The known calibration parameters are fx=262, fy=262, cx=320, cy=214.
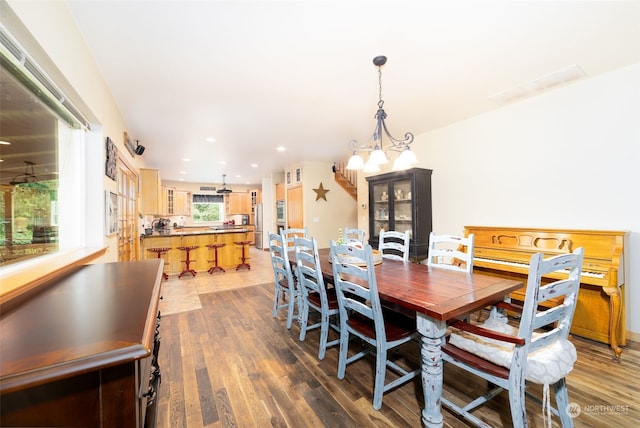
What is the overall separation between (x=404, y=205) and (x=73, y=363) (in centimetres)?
428

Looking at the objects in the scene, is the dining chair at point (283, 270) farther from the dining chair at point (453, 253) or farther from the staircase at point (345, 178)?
the staircase at point (345, 178)

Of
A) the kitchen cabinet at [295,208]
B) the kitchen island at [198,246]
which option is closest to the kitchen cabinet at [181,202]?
the kitchen island at [198,246]

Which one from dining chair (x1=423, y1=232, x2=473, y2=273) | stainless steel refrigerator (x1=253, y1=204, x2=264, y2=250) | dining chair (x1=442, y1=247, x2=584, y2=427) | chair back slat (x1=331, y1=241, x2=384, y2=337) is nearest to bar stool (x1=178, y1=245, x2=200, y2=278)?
stainless steel refrigerator (x1=253, y1=204, x2=264, y2=250)

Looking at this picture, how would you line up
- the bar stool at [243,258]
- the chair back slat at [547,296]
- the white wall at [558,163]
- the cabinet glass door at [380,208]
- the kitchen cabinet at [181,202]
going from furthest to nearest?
the kitchen cabinet at [181,202], the bar stool at [243,258], the cabinet glass door at [380,208], the white wall at [558,163], the chair back slat at [547,296]

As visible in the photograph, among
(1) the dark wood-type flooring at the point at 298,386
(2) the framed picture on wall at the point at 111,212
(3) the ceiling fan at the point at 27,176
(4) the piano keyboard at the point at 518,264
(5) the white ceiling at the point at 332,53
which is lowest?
(1) the dark wood-type flooring at the point at 298,386

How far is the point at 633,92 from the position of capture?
2479mm

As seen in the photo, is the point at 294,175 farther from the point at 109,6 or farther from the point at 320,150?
the point at 109,6

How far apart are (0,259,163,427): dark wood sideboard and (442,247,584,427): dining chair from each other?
57.6 inches

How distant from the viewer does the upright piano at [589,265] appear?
2.30 meters

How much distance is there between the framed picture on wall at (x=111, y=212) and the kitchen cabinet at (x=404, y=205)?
12.1 feet

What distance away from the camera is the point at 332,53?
218 centimetres

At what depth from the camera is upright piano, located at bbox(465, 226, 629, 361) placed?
230cm

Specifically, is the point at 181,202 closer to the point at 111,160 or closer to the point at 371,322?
the point at 111,160

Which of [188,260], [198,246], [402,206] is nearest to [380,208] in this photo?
[402,206]
